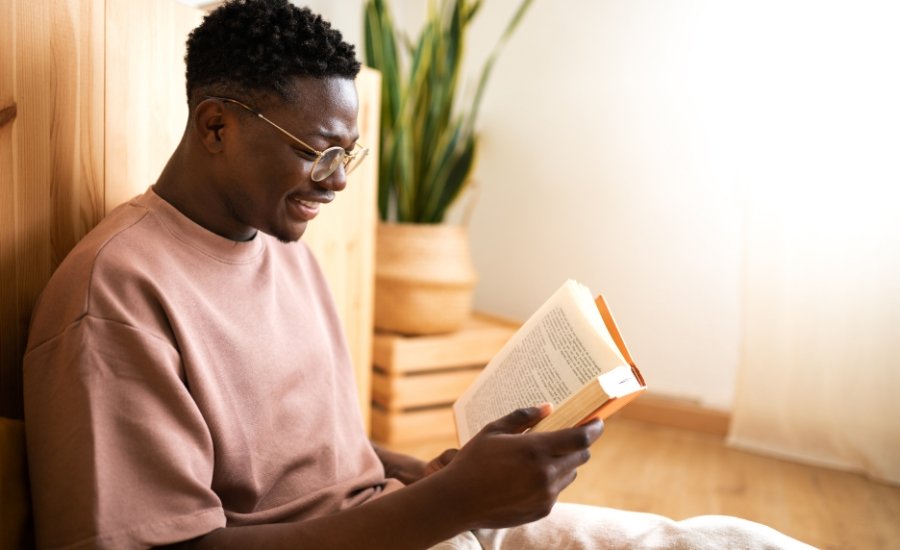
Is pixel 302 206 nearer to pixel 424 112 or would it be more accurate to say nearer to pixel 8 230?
pixel 8 230

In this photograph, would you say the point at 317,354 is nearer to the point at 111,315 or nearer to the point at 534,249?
the point at 111,315

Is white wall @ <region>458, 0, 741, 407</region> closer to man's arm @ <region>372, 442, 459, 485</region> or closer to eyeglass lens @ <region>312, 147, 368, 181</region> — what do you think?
man's arm @ <region>372, 442, 459, 485</region>

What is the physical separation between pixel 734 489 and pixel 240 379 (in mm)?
1819

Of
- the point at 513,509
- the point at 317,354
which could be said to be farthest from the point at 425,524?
the point at 317,354

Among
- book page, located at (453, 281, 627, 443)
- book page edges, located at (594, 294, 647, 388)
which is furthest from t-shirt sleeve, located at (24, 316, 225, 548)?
book page edges, located at (594, 294, 647, 388)

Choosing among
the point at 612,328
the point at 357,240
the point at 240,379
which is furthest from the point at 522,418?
the point at 357,240

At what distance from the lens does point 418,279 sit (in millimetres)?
2494

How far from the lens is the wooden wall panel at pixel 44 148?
0.93m

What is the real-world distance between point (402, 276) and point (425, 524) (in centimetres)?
175

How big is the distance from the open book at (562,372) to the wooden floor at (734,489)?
127 cm

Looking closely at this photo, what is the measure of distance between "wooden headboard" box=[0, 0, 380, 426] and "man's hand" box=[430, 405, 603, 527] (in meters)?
0.59

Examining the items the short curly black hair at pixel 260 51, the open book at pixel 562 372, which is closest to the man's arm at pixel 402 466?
the open book at pixel 562 372

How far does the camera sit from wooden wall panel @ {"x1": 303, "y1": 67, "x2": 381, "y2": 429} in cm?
176

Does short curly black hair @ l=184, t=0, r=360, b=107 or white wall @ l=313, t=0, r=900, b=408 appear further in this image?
white wall @ l=313, t=0, r=900, b=408
